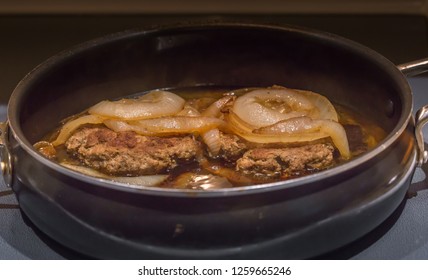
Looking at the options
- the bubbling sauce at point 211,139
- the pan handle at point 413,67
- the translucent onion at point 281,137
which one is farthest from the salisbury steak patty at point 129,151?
the pan handle at point 413,67

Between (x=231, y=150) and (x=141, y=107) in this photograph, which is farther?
(x=141, y=107)

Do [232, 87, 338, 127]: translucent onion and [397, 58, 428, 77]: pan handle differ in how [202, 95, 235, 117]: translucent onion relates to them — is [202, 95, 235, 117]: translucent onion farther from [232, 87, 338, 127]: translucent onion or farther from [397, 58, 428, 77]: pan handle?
[397, 58, 428, 77]: pan handle

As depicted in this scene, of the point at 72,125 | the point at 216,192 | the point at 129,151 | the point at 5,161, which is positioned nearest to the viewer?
the point at 216,192

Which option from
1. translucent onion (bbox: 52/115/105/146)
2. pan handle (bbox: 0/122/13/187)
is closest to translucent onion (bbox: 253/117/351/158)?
translucent onion (bbox: 52/115/105/146)

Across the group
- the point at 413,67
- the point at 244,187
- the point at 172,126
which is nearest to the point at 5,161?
the point at 172,126

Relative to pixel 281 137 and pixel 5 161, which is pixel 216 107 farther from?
pixel 5 161
